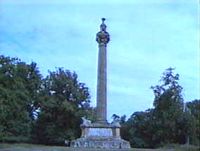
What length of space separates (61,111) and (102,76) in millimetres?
18948

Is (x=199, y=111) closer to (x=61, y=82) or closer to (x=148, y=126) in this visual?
(x=148, y=126)

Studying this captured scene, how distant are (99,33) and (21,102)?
1791cm

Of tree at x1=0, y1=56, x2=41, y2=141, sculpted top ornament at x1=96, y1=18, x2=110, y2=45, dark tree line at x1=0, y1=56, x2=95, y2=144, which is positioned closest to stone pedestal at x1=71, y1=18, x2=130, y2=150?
sculpted top ornament at x1=96, y1=18, x2=110, y2=45

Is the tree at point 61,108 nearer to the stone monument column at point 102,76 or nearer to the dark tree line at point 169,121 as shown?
the dark tree line at point 169,121

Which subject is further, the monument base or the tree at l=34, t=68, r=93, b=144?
the tree at l=34, t=68, r=93, b=144

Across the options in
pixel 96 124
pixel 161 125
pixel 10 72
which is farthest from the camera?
pixel 161 125

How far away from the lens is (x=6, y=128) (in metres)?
60.8

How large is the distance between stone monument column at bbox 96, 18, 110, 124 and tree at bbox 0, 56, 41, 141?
13.6 metres

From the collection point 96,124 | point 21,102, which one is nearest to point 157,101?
point 21,102

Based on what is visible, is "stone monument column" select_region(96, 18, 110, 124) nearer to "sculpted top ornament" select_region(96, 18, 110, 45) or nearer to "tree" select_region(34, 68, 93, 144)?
"sculpted top ornament" select_region(96, 18, 110, 45)

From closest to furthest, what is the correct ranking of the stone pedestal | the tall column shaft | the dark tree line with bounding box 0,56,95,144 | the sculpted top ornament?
the stone pedestal < the tall column shaft < the sculpted top ornament < the dark tree line with bounding box 0,56,95,144

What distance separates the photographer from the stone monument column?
149 feet

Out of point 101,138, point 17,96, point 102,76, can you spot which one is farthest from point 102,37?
point 17,96

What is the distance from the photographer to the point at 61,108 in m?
63.4
